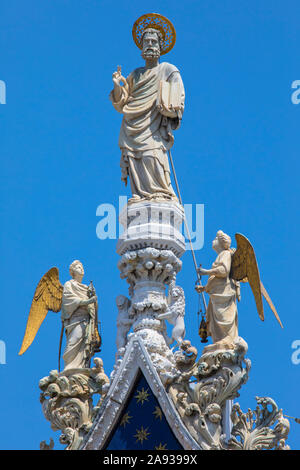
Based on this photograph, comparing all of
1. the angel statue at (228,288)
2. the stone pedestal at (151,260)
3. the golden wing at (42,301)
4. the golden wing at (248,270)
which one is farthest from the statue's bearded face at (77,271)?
the golden wing at (248,270)

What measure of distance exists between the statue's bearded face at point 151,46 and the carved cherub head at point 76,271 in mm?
4586

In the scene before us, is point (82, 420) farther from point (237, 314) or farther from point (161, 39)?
point (161, 39)

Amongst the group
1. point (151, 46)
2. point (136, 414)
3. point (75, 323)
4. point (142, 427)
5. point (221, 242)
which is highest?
point (151, 46)

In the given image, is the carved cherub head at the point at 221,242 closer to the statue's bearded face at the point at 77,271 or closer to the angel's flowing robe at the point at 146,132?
the angel's flowing robe at the point at 146,132

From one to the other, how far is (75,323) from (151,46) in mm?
5969

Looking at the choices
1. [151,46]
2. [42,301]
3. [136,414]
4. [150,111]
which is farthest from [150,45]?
[136,414]

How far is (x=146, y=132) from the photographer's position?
30766 mm

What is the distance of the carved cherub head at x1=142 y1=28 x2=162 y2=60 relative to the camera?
31.4 meters

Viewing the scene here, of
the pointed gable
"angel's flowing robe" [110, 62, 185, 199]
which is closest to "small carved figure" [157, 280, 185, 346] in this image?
the pointed gable

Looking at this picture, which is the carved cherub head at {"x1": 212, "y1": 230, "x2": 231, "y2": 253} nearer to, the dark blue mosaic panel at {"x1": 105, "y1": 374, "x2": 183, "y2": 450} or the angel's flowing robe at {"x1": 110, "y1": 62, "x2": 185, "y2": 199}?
the angel's flowing robe at {"x1": 110, "y1": 62, "x2": 185, "y2": 199}

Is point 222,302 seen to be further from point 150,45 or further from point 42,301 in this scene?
point 150,45

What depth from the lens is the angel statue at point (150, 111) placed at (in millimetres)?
30391

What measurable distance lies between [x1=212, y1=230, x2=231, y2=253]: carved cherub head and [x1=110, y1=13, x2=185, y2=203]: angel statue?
1.61 m
